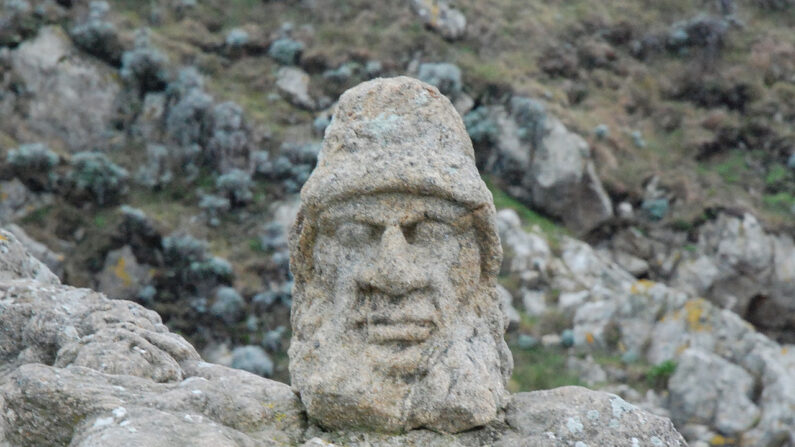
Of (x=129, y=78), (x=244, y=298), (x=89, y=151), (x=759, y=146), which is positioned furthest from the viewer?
(x=759, y=146)

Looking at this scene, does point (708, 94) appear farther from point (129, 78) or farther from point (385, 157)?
point (385, 157)

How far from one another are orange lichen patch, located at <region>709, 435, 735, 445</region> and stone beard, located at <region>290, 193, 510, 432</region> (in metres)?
10.7

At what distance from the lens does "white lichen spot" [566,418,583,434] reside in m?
4.83

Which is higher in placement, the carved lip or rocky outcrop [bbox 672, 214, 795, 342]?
the carved lip

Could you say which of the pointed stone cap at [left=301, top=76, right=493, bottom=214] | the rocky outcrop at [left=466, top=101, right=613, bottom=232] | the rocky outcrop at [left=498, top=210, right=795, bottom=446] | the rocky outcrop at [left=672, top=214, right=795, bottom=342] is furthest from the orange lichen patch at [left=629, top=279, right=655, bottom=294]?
the pointed stone cap at [left=301, top=76, right=493, bottom=214]

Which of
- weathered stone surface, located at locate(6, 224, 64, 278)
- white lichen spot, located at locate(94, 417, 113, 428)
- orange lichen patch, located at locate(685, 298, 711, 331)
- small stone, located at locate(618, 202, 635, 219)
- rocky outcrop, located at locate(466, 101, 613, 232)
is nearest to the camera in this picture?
white lichen spot, located at locate(94, 417, 113, 428)

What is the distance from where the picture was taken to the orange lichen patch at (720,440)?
14820 millimetres

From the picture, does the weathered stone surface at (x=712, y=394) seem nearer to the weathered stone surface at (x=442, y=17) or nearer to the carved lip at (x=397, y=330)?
the carved lip at (x=397, y=330)

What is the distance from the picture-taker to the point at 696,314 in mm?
16297

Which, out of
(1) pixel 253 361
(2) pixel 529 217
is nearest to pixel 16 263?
(1) pixel 253 361

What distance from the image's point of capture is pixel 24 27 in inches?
867

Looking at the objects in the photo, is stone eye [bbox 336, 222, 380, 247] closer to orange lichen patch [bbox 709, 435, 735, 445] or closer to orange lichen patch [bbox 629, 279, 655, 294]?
orange lichen patch [bbox 709, 435, 735, 445]

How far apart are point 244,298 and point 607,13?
15.6 metres

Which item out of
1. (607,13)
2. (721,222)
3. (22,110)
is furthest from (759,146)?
(22,110)
